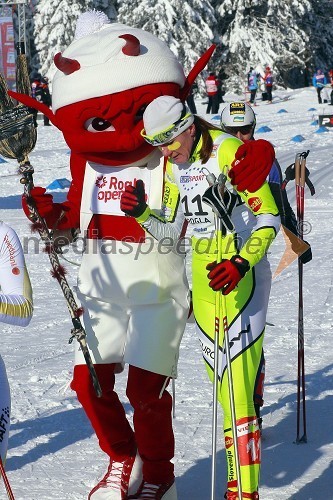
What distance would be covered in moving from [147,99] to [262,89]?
126 feet

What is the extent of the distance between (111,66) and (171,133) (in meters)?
0.64

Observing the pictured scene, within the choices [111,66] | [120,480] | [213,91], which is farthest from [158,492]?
[213,91]

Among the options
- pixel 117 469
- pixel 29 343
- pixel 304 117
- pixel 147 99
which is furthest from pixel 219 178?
pixel 304 117

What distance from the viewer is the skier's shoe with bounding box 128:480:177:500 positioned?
14.5ft

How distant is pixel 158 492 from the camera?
4.44 meters

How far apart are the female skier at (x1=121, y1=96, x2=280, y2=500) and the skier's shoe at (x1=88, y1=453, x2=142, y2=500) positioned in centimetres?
61

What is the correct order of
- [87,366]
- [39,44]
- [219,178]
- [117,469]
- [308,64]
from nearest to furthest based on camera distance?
1. [219,178]
2. [87,366]
3. [117,469]
4. [39,44]
5. [308,64]

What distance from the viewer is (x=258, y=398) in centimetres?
436

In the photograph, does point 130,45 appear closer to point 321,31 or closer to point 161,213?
point 161,213

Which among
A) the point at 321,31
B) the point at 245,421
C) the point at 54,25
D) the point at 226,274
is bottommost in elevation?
the point at 321,31

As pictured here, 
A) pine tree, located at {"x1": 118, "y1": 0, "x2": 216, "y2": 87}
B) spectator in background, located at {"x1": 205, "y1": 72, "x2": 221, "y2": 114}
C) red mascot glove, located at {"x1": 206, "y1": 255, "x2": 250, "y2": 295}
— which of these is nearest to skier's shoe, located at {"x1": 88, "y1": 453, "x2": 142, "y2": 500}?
red mascot glove, located at {"x1": 206, "y1": 255, "x2": 250, "y2": 295}

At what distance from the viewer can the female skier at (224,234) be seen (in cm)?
404

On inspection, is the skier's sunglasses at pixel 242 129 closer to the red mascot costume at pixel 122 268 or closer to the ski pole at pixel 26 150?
the red mascot costume at pixel 122 268

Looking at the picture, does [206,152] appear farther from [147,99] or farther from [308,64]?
[308,64]
